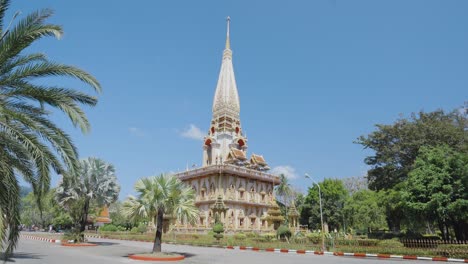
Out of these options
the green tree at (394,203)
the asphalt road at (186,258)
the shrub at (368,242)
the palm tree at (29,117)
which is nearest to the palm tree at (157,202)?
the asphalt road at (186,258)

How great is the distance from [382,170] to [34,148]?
34.1 meters

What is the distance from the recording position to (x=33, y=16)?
9391mm

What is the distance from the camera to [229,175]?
49.2m

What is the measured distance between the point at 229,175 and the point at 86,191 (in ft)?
77.5

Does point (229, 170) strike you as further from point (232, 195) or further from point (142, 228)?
point (142, 228)

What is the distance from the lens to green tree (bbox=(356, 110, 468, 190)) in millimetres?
31531

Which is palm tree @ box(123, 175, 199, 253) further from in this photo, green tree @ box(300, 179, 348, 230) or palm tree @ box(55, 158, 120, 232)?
green tree @ box(300, 179, 348, 230)

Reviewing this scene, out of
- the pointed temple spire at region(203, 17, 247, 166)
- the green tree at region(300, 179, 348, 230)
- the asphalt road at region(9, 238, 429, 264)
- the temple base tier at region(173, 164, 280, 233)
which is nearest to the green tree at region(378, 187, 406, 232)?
the asphalt road at region(9, 238, 429, 264)

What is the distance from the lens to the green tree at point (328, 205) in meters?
53.3

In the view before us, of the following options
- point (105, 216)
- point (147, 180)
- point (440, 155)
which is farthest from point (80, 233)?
point (105, 216)

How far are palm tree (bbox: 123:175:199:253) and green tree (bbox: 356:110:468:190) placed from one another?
23.0 meters

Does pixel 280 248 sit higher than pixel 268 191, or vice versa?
pixel 268 191

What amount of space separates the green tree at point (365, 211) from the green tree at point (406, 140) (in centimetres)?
816

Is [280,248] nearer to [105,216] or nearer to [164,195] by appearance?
[164,195]
